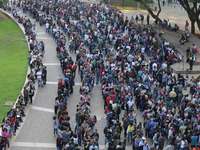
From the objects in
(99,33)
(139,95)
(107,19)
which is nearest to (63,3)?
(107,19)

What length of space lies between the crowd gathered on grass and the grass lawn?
5.36ft

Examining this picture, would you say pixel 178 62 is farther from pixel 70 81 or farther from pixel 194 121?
pixel 194 121

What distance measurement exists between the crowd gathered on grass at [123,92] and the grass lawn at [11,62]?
163 cm

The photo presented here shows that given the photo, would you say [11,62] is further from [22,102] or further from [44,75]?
[22,102]

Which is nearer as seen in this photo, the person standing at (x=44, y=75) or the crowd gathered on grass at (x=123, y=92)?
the crowd gathered on grass at (x=123, y=92)

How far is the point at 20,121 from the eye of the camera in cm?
2059

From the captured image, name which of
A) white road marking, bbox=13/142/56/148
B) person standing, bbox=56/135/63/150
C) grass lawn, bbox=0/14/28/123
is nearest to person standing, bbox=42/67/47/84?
grass lawn, bbox=0/14/28/123

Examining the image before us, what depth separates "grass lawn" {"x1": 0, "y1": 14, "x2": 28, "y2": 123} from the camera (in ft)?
82.6

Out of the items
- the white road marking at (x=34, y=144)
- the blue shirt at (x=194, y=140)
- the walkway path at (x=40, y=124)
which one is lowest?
the white road marking at (x=34, y=144)

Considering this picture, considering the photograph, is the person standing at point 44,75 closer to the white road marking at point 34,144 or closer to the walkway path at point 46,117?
the walkway path at point 46,117

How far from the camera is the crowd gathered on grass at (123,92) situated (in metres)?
17.1

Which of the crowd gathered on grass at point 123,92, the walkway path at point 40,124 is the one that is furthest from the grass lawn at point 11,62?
the walkway path at point 40,124

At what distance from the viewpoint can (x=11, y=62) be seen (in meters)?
33.3

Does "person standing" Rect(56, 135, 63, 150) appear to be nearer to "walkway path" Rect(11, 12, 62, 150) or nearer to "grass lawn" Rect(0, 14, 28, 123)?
"walkway path" Rect(11, 12, 62, 150)
